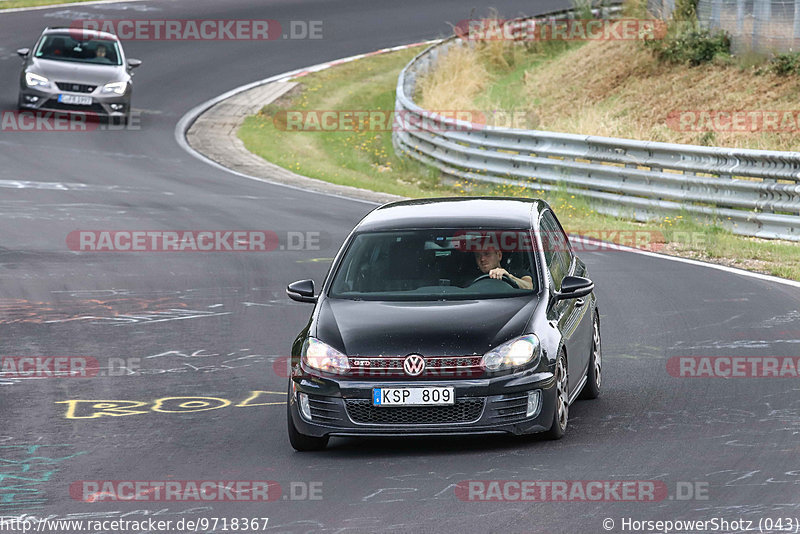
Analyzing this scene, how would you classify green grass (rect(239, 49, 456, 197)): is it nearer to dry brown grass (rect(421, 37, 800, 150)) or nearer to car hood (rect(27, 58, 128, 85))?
dry brown grass (rect(421, 37, 800, 150))

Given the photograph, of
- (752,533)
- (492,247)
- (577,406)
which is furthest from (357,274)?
(752,533)

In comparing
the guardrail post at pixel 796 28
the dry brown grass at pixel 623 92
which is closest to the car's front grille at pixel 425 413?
the dry brown grass at pixel 623 92

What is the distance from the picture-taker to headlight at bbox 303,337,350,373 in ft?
28.3

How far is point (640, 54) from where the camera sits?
30312 mm

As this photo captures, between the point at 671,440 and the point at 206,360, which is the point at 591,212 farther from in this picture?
the point at 671,440

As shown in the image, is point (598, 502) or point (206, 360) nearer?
point (598, 502)

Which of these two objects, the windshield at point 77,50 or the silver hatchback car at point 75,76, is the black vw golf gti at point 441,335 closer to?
the silver hatchback car at point 75,76

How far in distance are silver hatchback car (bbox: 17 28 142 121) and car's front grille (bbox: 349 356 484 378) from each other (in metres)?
22.5

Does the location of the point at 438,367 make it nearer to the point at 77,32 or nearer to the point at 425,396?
the point at 425,396

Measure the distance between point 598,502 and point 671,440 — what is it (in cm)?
152

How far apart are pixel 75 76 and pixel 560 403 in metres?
22.7

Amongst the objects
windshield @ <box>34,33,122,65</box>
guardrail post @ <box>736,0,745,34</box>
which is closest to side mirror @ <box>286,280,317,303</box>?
guardrail post @ <box>736,0,745,34</box>

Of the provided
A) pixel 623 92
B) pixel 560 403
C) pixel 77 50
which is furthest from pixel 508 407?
pixel 77 50

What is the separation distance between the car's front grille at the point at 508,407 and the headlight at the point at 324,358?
2.98ft
